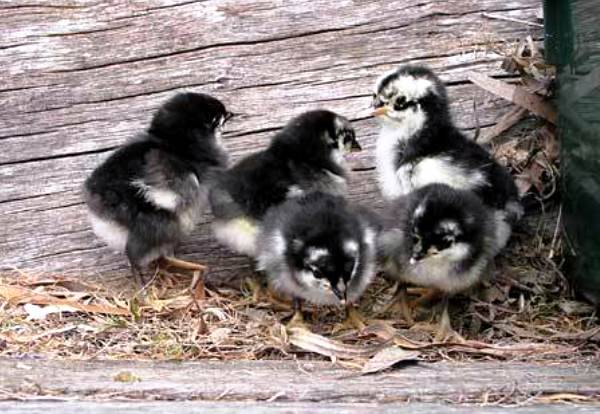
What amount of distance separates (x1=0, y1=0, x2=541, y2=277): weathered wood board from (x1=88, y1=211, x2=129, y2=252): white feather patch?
0.36 meters

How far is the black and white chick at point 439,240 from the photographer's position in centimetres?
352

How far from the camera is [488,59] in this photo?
4.29 meters

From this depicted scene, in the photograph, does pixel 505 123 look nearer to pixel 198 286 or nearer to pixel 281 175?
pixel 281 175

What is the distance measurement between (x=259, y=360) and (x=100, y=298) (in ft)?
3.03

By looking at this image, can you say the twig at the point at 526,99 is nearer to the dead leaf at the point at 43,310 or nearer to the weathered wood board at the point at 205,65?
the weathered wood board at the point at 205,65

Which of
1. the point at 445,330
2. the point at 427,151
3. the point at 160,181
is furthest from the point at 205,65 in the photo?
the point at 445,330

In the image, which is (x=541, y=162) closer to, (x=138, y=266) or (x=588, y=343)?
(x=588, y=343)

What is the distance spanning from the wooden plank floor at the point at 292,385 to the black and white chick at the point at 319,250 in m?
0.41

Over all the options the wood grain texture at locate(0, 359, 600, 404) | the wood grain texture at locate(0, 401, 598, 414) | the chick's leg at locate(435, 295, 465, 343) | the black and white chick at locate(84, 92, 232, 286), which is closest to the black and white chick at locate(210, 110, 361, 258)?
the black and white chick at locate(84, 92, 232, 286)

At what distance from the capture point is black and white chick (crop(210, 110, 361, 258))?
3.74 metres

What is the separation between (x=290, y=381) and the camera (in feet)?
9.59

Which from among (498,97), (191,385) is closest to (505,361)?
(191,385)

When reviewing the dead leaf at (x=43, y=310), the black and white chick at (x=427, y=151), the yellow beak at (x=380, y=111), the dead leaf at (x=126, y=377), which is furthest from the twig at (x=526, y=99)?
the dead leaf at (x=126, y=377)

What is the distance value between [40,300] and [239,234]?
723 mm
